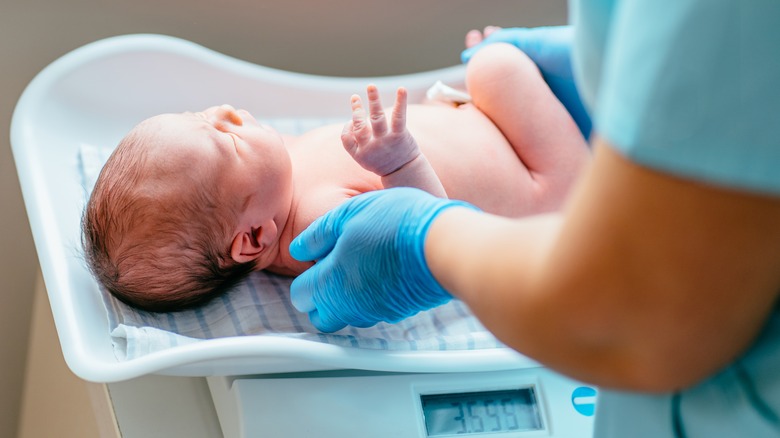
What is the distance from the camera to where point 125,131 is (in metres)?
1.31

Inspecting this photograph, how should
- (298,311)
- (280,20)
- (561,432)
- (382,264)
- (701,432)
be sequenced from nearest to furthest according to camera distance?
(701,432) < (382,264) < (561,432) < (298,311) < (280,20)

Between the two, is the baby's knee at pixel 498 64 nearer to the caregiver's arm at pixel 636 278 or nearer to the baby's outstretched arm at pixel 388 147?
the baby's outstretched arm at pixel 388 147

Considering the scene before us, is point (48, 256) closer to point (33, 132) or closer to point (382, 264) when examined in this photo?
point (33, 132)

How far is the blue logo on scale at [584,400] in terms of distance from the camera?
1.01m

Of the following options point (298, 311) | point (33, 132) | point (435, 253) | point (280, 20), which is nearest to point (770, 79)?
point (435, 253)

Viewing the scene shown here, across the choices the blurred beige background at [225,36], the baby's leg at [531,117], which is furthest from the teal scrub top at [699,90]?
the blurred beige background at [225,36]

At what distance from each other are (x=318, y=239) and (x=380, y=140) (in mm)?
161

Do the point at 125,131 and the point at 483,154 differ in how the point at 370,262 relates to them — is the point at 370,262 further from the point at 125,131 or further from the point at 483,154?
the point at 125,131

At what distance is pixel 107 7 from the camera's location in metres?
1.39

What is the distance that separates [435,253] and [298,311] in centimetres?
55

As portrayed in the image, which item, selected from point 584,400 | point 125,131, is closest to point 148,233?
point 125,131

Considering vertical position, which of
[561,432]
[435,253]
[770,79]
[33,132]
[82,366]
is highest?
[770,79]

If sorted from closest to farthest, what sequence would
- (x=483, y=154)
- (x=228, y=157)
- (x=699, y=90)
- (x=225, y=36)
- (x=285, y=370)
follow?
1. (x=699, y=90)
2. (x=285, y=370)
3. (x=228, y=157)
4. (x=483, y=154)
5. (x=225, y=36)

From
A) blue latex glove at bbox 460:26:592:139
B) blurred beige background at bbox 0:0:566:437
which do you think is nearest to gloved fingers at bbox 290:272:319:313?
blurred beige background at bbox 0:0:566:437
